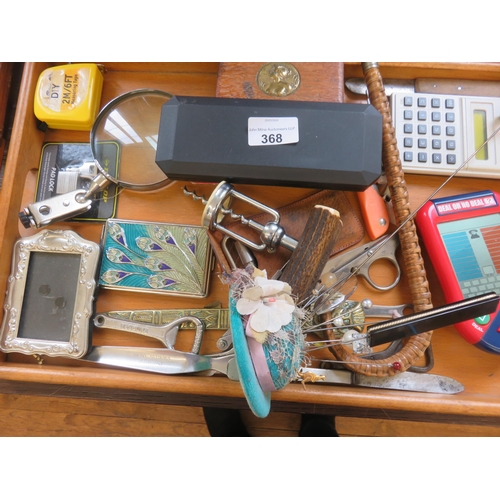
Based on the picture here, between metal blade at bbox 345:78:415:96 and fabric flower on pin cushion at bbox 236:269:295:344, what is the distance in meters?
0.48

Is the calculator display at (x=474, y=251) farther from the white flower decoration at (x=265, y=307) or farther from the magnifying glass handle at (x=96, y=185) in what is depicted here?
the magnifying glass handle at (x=96, y=185)

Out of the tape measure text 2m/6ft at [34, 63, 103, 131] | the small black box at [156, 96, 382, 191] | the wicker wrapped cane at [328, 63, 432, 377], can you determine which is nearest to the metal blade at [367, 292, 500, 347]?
the wicker wrapped cane at [328, 63, 432, 377]

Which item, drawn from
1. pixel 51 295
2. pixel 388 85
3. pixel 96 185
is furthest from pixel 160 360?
pixel 388 85

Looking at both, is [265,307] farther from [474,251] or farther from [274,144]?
[474,251]

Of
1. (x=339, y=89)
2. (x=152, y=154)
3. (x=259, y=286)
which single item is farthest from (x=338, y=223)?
(x=152, y=154)

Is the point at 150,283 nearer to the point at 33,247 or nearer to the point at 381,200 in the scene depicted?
the point at 33,247

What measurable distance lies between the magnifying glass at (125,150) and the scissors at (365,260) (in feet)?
1.18

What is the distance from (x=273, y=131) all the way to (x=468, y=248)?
15.6 inches

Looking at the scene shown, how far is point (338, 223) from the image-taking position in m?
0.61

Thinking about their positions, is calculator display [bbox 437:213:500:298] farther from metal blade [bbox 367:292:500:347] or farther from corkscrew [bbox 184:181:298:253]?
corkscrew [bbox 184:181:298:253]

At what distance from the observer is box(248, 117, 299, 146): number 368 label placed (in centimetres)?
67

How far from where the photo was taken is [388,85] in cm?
79

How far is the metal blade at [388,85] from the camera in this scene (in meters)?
0.79

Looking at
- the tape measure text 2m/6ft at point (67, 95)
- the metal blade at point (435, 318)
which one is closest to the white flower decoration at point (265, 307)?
the metal blade at point (435, 318)
